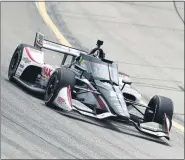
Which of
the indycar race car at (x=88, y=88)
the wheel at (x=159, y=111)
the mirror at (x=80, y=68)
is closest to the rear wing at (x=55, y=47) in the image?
the indycar race car at (x=88, y=88)

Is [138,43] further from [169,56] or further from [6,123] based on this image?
[6,123]

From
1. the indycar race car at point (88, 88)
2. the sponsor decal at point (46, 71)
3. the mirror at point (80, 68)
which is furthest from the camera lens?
the sponsor decal at point (46, 71)

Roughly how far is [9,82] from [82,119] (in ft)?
7.73

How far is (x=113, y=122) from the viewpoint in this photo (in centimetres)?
1364

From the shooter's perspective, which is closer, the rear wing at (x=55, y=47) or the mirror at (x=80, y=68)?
the mirror at (x=80, y=68)

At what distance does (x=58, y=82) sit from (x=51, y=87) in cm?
44

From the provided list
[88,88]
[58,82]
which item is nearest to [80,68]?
[88,88]

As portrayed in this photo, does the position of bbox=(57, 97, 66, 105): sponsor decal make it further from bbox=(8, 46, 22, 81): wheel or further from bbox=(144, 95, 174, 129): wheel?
bbox=(8, 46, 22, 81): wheel

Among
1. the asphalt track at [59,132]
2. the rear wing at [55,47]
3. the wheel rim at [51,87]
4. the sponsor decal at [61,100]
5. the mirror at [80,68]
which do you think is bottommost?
the asphalt track at [59,132]

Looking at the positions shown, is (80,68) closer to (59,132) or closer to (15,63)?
(15,63)

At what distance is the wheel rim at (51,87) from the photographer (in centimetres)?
1321

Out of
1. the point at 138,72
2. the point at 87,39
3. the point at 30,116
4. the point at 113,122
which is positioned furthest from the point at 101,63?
the point at 87,39

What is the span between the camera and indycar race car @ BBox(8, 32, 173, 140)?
13.0m

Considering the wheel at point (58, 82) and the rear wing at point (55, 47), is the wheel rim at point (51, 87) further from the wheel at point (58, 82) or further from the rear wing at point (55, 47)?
the rear wing at point (55, 47)
